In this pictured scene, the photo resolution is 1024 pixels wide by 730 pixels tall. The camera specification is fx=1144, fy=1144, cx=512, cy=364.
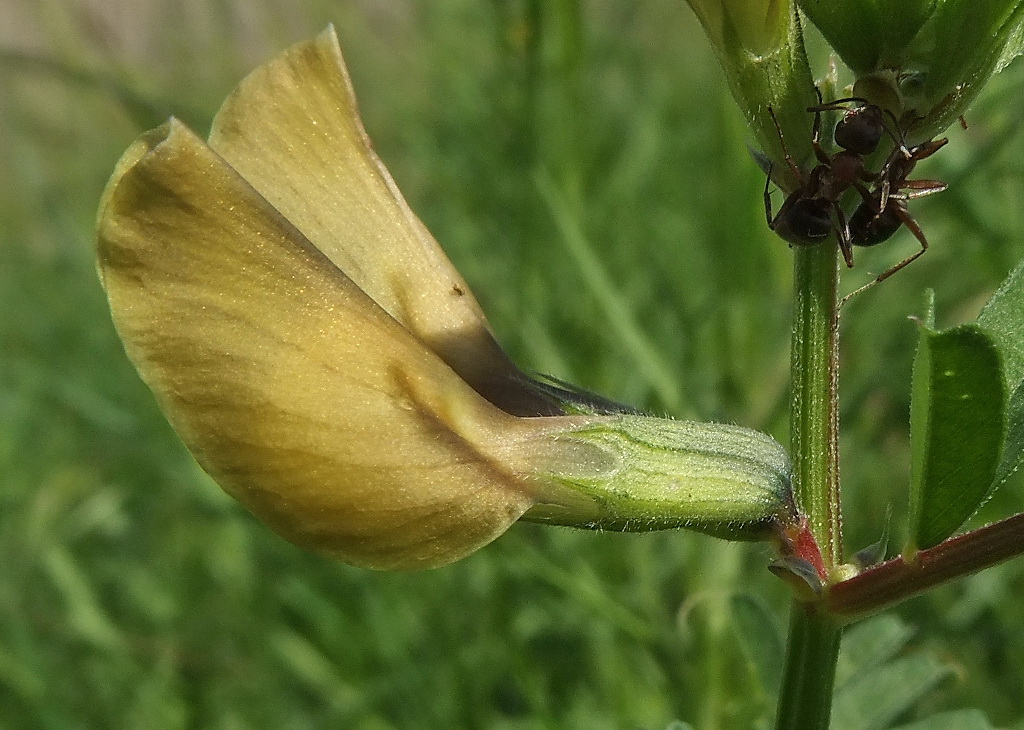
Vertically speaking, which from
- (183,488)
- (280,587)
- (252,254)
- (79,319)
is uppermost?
(252,254)

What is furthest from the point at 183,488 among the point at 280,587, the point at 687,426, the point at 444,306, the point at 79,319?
the point at 687,426

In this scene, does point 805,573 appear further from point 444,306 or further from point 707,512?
point 444,306

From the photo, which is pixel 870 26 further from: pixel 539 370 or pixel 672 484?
pixel 539 370

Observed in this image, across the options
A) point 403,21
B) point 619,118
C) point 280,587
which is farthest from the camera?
point 403,21

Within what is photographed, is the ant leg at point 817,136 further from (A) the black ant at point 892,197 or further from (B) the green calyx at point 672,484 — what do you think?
(B) the green calyx at point 672,484

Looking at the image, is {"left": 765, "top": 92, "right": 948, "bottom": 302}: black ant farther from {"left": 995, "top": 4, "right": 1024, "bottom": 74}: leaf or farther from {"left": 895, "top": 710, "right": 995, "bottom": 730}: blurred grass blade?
{"left": 895, "top": 710, "right": 995, "bottom": 730}: blurred grass blade

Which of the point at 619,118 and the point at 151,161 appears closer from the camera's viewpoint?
the point at 151,161
